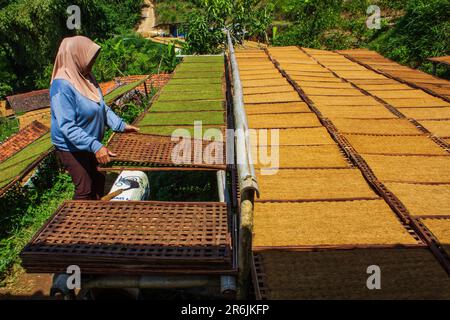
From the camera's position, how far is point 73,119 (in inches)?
104

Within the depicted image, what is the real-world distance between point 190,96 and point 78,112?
388 centimetres

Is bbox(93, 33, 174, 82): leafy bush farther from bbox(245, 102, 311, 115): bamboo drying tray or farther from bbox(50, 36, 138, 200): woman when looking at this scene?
bbox(50, 36, 138, 200): woman

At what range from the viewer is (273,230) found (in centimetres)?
259

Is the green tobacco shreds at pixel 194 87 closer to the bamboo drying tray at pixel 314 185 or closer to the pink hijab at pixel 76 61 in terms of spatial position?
the bamboo drying tray at pixel 314 185

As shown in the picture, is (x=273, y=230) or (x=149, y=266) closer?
(x=149, y=266)

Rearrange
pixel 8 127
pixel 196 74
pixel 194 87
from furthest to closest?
pixel 8 127 → pixel 196 74 → pixel 194 87

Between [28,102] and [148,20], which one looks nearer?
[28,102]

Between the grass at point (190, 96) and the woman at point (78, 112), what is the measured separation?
3367mm

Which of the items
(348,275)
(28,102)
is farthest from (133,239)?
(28,102)

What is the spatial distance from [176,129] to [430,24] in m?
11.5

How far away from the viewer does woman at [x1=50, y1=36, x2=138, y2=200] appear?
2.60 meters

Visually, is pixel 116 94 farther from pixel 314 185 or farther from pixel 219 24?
pixel 219 24
